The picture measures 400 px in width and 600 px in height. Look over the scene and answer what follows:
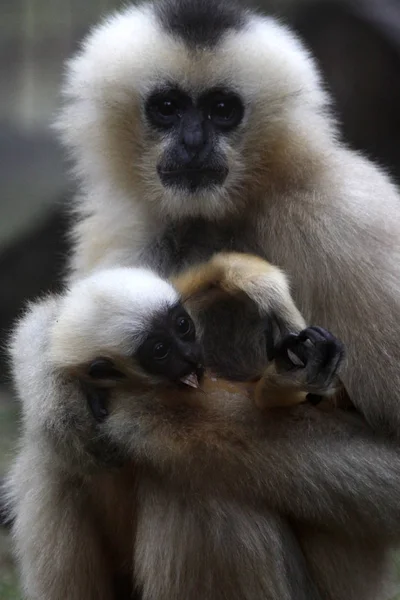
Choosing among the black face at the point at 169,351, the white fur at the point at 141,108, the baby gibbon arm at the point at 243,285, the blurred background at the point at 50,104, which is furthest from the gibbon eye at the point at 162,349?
the blurred background at the point at 50,104

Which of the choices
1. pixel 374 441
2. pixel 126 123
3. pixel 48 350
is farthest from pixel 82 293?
pixel 374 441

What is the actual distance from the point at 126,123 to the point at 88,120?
0.82 feet

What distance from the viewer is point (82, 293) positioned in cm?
422

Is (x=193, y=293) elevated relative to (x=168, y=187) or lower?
lower

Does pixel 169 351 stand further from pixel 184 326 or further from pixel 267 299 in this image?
pixel 267 299

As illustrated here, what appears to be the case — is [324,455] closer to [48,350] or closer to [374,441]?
[374,441]

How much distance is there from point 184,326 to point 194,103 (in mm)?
1036

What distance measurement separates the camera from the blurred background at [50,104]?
27.0 feet

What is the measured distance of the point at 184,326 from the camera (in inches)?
164

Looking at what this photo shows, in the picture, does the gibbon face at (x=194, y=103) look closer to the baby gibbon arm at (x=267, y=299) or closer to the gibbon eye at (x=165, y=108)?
the gibbon eye at (x=165, y=108)

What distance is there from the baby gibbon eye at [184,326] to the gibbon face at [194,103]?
1.76 ft

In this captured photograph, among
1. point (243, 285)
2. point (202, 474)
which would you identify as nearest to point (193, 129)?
point (243, 285)

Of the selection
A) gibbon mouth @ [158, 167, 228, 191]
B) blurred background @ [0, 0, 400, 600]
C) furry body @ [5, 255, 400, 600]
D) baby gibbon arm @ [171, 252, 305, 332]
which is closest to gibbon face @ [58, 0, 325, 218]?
gibbon mouth @ [158, 167, 228, 191]

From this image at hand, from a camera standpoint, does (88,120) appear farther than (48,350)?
Yes
